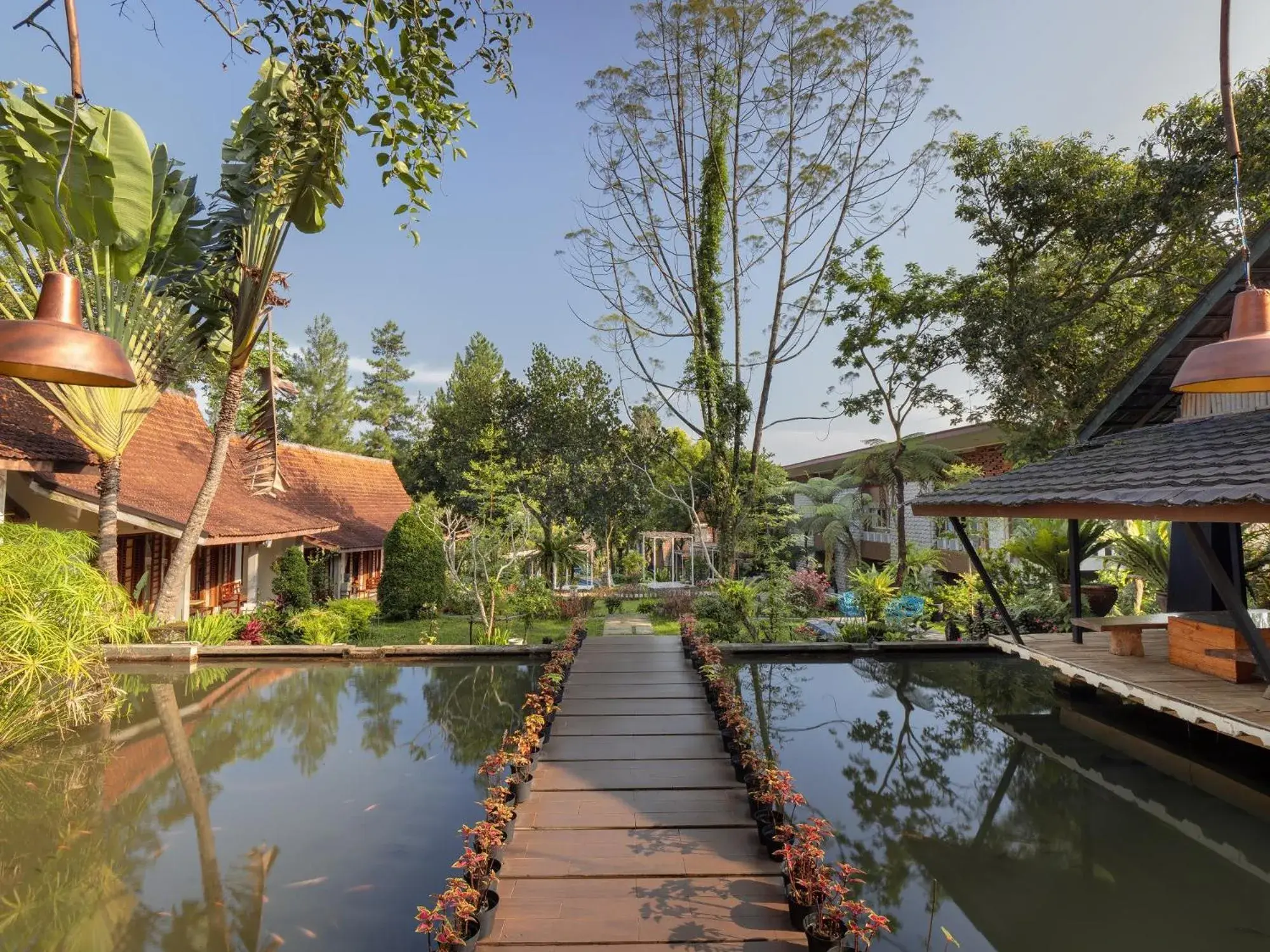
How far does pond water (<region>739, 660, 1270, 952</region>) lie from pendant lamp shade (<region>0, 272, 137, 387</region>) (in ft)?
15.2

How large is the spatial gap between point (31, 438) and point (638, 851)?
35.6 ft

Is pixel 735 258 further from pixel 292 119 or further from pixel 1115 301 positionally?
pixel 292 119

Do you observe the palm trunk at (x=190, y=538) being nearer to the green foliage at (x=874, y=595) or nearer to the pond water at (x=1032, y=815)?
the pond water at (x=1032, y=815)

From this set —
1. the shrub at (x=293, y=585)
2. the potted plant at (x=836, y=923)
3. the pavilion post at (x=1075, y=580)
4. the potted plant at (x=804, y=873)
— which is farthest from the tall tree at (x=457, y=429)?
the potted plant at (x=836, y=923)

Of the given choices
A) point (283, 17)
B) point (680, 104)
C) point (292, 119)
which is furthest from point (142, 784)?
point (680, 104)

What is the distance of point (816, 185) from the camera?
53.9ft

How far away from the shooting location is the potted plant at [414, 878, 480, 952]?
3.33 meters

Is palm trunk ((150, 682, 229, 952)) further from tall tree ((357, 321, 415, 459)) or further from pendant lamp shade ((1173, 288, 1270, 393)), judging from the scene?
tall tree ((357, 321, 415, 459))

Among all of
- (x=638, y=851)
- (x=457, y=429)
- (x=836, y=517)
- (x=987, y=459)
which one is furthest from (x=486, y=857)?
(x=836, y=517)

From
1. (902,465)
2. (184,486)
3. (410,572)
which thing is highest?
(902,465)

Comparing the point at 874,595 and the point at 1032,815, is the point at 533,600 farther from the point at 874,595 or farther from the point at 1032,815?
the point at 1032,815

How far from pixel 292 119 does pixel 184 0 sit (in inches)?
20.1

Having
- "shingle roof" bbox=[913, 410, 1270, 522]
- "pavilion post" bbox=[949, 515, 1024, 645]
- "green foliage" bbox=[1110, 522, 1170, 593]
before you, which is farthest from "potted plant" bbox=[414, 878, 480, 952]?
"green foliage" bbox=[1110, 522, 1170, 593]

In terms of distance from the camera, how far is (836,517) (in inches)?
957
